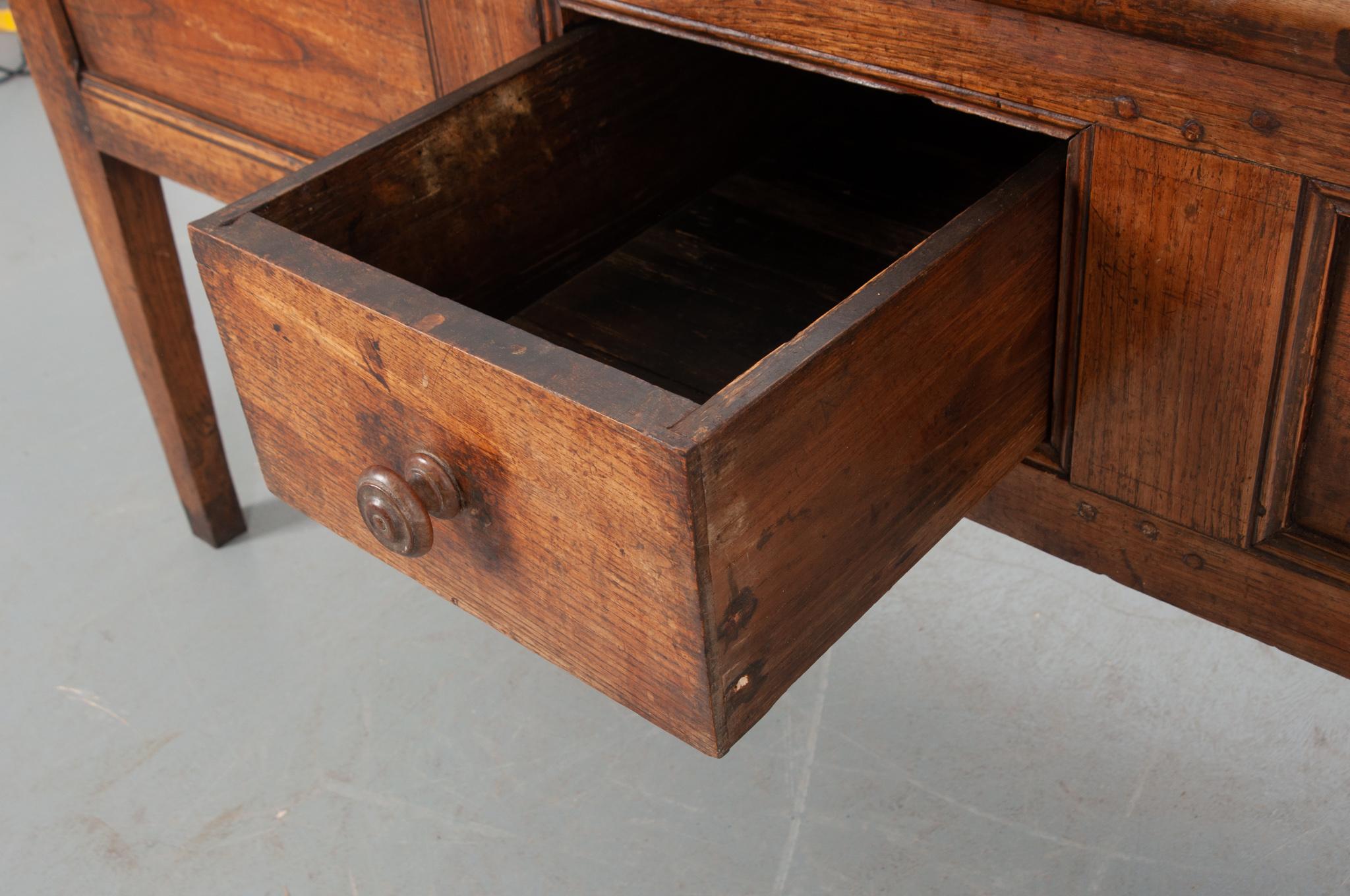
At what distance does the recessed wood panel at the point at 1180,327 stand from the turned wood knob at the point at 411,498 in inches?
14.1

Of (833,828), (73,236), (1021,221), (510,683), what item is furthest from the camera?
(73,236)

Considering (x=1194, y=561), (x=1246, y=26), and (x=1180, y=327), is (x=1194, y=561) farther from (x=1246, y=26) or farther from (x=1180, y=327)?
(x=1246, y=26)

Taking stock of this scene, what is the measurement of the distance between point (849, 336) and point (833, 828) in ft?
2.57

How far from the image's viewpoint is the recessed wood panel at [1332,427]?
27.7 inches

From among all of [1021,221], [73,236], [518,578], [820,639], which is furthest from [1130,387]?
[73,236]

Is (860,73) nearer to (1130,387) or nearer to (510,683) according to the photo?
(1130,387)

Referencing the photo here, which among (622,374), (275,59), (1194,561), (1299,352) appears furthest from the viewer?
(275,59)

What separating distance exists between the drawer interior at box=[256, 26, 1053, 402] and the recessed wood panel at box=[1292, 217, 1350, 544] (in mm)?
329

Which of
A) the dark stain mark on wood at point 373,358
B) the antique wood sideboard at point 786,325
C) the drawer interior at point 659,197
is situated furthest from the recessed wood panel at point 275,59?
the dark stain mark on wood at point 373,358

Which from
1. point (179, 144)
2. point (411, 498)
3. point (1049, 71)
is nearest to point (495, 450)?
point (411, 498)

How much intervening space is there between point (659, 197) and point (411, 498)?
0.43m

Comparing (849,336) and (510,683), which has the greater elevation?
(849,336)

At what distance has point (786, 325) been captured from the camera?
3.20ft

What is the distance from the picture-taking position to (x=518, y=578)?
72 cm
